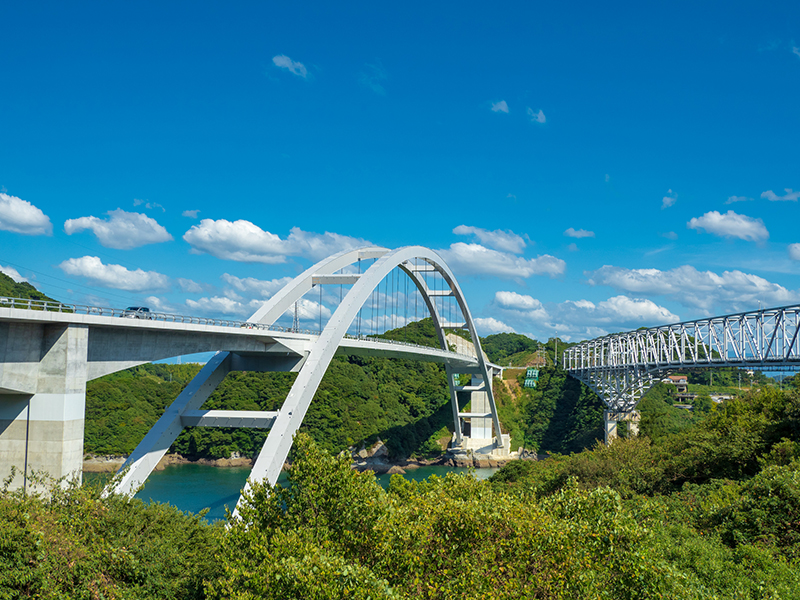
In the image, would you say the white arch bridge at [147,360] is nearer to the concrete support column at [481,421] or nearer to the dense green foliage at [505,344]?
the concrete support column at [481,421]

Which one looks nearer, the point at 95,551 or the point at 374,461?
the point at 95,551

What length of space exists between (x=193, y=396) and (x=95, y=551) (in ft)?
40.2

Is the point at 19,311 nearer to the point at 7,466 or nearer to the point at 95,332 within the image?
the point at 95,332

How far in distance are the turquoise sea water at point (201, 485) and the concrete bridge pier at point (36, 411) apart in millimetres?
18206

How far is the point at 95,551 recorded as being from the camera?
30.6 ft

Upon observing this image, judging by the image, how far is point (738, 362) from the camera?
114 feet

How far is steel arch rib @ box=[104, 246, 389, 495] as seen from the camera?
60.1 feet

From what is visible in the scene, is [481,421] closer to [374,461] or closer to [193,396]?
[374,461]

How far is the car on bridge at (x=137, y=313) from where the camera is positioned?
17250mm

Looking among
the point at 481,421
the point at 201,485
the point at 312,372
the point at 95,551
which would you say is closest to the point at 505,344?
the point at 481,421

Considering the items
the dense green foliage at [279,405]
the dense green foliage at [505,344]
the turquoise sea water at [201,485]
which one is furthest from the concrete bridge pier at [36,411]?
the dense green foliage at [505,344]

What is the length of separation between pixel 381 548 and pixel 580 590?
2595 mm

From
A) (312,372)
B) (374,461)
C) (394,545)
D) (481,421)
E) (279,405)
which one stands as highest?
(312,372)

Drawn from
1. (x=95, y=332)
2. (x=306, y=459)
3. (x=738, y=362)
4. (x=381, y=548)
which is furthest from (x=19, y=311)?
(x=738, y=362)
